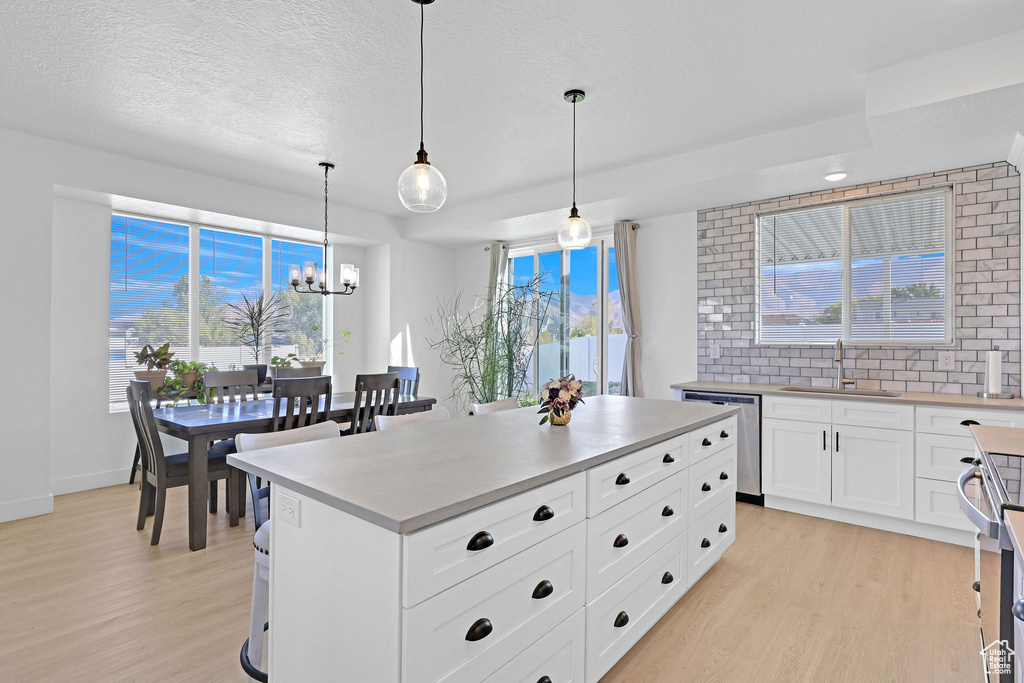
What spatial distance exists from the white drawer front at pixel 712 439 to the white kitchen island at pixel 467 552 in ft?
0.94

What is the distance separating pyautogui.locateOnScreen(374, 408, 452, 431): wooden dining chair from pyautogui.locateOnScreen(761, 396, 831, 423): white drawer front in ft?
8.54

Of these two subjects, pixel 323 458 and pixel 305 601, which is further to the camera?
pixel 323 458

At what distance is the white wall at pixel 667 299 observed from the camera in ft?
16.1

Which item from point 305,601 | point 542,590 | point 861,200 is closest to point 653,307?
point 861,200

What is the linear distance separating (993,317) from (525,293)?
157 inches

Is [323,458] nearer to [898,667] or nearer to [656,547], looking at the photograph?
[656,547]

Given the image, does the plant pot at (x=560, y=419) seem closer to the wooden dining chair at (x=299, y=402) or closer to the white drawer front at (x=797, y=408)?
the wooden dining chair at (x=299, y=402)

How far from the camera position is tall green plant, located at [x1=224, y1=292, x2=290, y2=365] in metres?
5.50

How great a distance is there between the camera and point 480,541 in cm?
133

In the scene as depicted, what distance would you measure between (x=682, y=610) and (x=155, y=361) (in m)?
4.90

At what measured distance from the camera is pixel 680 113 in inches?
130

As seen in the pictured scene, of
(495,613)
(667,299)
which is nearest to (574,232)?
(495,613)

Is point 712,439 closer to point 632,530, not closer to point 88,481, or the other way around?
point 632,530

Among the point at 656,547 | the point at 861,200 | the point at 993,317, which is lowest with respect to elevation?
the point at 656,547
